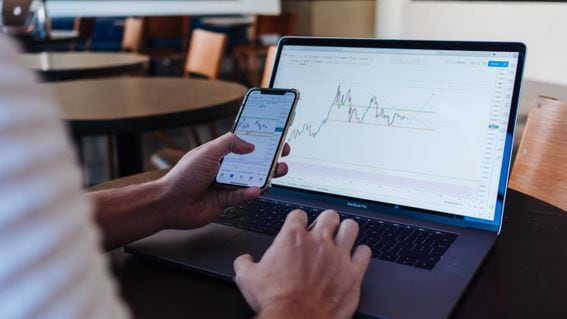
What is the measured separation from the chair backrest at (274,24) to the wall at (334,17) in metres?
1.03

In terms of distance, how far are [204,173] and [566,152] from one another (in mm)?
630

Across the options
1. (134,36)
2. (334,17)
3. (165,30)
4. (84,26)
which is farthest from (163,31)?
(334,17)

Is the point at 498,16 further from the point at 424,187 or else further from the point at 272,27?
the point at 424,187

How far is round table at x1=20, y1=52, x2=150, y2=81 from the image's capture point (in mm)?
2236

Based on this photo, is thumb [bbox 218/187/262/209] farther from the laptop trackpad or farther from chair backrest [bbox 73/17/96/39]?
chair backrest [bbox 73/17/96/39]

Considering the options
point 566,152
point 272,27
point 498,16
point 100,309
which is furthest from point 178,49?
point 100,309

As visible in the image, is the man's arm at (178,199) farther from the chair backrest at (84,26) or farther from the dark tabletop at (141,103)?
the chair backrest at (84,26)

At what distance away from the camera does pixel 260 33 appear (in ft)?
19.6

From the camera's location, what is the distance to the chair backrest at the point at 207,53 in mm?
2330

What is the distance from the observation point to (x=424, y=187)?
2.64ft

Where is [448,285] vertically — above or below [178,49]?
above

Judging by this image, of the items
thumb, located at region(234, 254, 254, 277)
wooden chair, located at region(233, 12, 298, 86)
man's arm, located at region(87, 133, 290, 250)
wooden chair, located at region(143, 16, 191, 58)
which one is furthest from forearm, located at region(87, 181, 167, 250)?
wooden chair, located at region(233, 12, 298, 86)

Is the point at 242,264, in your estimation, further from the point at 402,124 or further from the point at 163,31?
the point at 163,31

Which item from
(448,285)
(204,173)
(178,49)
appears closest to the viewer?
(448,285)
